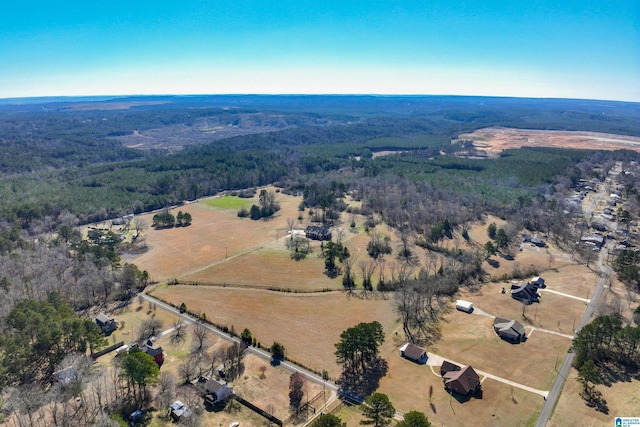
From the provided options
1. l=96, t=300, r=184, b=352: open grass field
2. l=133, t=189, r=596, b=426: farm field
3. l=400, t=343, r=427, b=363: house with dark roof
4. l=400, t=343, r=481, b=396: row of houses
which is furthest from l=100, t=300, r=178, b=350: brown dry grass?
l=400, t=343, r=481, b=396: row of houses

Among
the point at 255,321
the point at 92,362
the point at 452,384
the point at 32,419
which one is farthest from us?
the point at 255,321

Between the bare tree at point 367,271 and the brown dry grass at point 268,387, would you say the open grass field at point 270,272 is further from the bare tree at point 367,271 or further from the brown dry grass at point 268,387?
the brown dry grass at point 268,387

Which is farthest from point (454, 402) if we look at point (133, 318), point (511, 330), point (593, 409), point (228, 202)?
point (228, 202)

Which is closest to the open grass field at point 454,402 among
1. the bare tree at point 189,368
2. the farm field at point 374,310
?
the farm field at point 374,310

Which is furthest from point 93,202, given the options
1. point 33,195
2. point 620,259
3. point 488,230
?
point 620,259

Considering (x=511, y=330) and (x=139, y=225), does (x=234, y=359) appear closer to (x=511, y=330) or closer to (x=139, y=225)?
(x=511, y=330)

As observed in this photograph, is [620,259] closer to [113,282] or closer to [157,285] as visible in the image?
[157,285]
